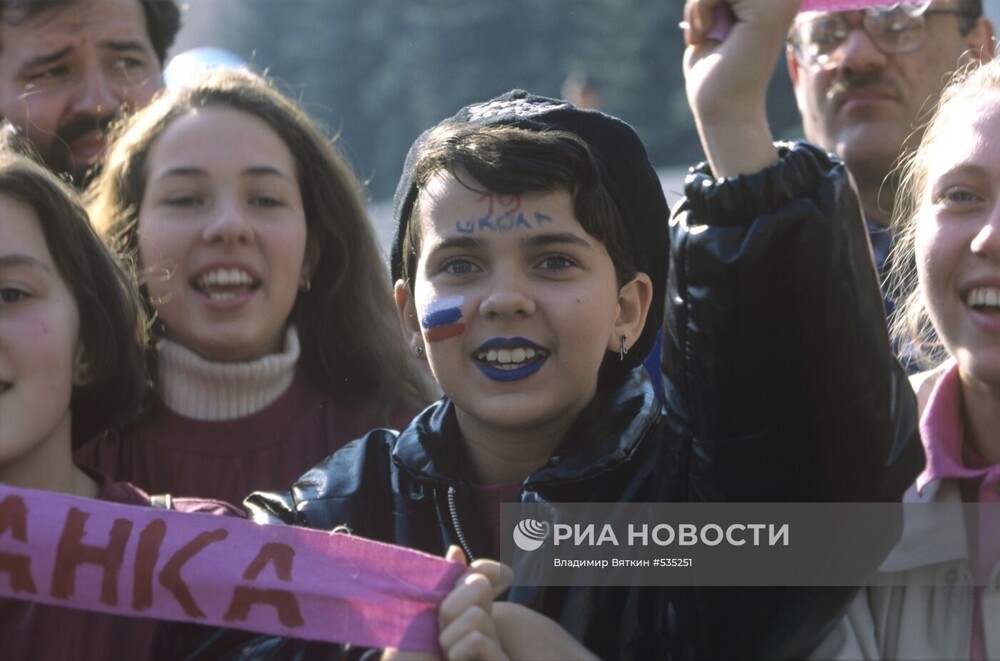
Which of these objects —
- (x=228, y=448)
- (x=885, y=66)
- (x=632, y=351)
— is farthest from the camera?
(x=885, y=66)

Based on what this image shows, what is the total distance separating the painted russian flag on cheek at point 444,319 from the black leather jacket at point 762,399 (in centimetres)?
27

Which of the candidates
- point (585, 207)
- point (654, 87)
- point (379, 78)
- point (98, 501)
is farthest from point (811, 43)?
point (379, 78)

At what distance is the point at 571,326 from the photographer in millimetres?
2268

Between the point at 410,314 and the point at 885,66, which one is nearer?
the point at 410,314

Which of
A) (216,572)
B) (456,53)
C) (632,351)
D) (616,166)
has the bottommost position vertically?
(216,572)

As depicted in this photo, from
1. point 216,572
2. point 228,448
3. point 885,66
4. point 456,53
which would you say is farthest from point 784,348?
point 456,53

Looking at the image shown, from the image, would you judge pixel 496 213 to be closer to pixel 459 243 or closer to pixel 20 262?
pixel 459 243

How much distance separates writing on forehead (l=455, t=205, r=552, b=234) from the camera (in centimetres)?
229

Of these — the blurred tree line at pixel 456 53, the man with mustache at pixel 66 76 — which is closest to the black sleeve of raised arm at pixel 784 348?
the man with mustache at pixel 66 76

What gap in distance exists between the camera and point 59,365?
2.43m

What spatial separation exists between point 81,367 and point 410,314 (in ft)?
1.87

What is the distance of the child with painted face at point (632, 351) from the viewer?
1.89 m

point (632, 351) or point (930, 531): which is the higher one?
point (632, 351)

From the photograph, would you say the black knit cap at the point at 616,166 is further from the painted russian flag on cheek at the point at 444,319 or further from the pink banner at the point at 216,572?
the pink banner at the point at 216,572
